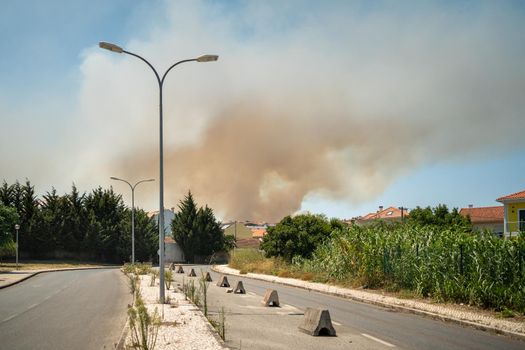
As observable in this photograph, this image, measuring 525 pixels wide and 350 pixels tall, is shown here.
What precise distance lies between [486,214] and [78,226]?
56218 millimetres

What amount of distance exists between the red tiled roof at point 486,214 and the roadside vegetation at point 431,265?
46090 mm

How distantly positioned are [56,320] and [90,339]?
3.72 m

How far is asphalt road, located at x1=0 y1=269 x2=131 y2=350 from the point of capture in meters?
10.6

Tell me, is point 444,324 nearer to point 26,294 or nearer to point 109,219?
point 26,294

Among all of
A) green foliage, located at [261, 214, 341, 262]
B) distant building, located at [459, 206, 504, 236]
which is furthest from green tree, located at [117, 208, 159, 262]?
distant building, located at [459, 206, 504, 236]

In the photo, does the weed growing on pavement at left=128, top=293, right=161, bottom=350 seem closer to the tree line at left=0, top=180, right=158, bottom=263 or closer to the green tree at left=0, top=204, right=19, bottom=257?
the green tree at left=0, top=204, right=19, bottom=257

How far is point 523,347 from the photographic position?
10.4m

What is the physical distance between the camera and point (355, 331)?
475 inches

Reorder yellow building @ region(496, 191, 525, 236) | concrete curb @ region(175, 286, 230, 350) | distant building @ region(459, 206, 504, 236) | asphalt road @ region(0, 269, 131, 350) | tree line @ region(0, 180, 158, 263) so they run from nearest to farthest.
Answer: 1. concrete curb @ region(175, 286, 230, 350)
2. asphalt road @ region(0, 269, 131, 350)
3. yellow building @ region(496, 191, 525, 236)
4. tree line @ region(0, 180, 158, 263)
5. distant building @ region(459, 206, 504, 236)

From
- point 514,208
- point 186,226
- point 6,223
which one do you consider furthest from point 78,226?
point 514,208

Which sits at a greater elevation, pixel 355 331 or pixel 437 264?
pixel 437 264

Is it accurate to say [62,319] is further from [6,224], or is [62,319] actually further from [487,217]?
[487,217]

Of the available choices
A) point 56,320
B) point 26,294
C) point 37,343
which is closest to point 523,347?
point 37,343

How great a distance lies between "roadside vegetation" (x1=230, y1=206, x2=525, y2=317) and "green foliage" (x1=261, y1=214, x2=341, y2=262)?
8.89 ft
